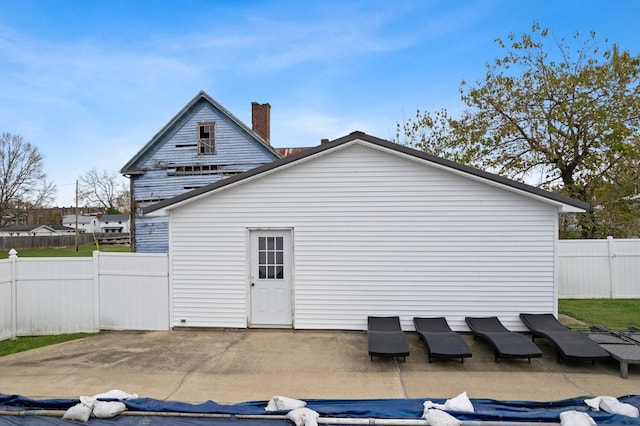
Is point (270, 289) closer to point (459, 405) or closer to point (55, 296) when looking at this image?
point (55, 296)

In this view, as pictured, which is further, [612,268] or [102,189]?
[102,189]

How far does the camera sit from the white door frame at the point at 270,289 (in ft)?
27.6

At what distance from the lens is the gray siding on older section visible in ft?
52.4

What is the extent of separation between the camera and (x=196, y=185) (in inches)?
632

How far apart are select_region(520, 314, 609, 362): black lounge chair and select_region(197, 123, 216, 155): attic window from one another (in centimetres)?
1301

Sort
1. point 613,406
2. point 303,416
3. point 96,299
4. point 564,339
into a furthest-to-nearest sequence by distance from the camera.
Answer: point 96,299
point 564,339
point 613,406
point 303,416

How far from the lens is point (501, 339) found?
655 centimetres

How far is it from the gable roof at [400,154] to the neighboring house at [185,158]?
7667 millimetres

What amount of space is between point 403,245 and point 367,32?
8709mm

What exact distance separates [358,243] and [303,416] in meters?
4.77

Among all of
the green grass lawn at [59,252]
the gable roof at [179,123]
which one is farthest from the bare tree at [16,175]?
the gable roof at [179,123]

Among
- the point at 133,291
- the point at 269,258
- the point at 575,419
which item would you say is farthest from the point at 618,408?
the point at 133,291

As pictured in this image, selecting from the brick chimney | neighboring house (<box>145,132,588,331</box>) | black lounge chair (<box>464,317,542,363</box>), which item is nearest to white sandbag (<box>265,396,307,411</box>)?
black lounge chair (<box>464,317,542,363</box>)

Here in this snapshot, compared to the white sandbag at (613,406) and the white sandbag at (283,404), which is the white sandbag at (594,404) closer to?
the white sandbag at (613,406)
